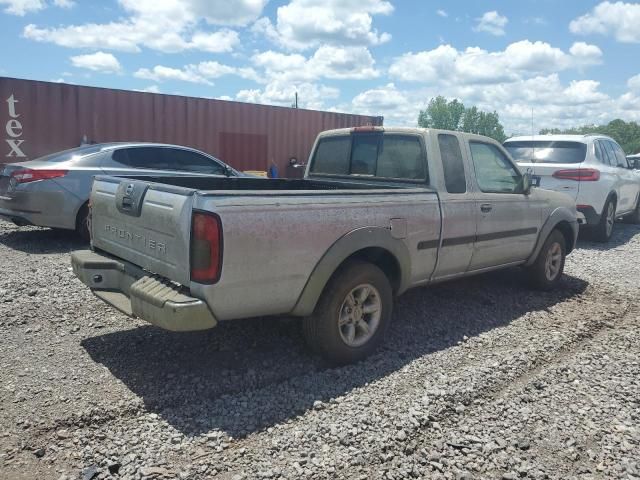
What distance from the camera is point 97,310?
4664 mm

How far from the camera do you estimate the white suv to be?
851cm

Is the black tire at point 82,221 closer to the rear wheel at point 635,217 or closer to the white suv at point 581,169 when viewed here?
the white suv at point 581,169

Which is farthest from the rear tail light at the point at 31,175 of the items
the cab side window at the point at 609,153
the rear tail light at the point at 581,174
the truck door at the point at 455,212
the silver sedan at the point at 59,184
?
the cab side window at the point at 609,153

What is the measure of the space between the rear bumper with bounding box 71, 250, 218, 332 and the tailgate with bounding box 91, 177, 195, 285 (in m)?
0.07

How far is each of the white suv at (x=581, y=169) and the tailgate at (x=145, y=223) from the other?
6.63 meters

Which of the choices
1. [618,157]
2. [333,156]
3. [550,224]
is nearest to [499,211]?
[550,224]

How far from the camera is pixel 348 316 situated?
12.4ft

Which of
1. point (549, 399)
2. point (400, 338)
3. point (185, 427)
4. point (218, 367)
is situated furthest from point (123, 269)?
point (549, 399)

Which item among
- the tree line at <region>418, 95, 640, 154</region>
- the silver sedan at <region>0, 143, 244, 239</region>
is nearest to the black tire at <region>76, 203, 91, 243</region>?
the silver sedan at <region>0, 143, 244, 239</region>

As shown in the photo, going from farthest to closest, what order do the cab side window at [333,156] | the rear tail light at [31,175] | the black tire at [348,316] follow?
the rear tail light at [31,175] < the cab side window at [333,156] < the black tire at [348,316]

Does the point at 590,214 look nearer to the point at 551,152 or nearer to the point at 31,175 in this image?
the point at 551,152

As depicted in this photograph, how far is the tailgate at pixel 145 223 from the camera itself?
3.05 meters

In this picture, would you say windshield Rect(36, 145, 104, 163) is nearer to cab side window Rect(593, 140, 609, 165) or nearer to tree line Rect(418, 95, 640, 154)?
cab side window Rect(593, 140, 609, 165)

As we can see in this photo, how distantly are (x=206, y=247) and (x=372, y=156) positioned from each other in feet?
8.04
